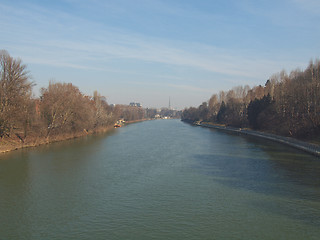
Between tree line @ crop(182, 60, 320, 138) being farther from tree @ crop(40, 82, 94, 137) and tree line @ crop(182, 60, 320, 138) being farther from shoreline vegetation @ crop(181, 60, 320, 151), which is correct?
tree @ crop(40, 82, 94, 137)

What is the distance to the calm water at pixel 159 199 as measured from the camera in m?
11.5

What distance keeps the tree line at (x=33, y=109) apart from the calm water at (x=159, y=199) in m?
7.89

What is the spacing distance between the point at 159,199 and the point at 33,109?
29.2m

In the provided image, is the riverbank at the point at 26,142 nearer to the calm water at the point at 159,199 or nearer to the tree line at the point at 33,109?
the tree line at the point at 33,109

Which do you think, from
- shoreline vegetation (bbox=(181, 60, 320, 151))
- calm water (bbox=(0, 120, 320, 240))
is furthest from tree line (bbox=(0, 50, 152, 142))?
shoreline vegetation (bbox=(181, 60, 320, 151))

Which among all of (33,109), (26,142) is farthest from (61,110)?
(26,142)

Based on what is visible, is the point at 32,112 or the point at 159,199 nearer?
the point at 159,199

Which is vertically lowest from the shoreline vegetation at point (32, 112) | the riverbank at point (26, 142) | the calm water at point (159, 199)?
the calm water at point (159, 199)

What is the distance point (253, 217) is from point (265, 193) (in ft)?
13.4

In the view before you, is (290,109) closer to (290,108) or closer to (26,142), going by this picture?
(290,108)

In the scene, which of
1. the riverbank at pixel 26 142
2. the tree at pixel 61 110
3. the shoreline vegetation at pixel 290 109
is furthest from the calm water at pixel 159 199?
the tree at pixel 61 110

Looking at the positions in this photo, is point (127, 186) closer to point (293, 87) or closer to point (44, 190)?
point (44, 190)

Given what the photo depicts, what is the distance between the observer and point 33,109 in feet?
124

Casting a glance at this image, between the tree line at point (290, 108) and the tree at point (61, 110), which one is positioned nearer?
the tree line at point (290, 108)
